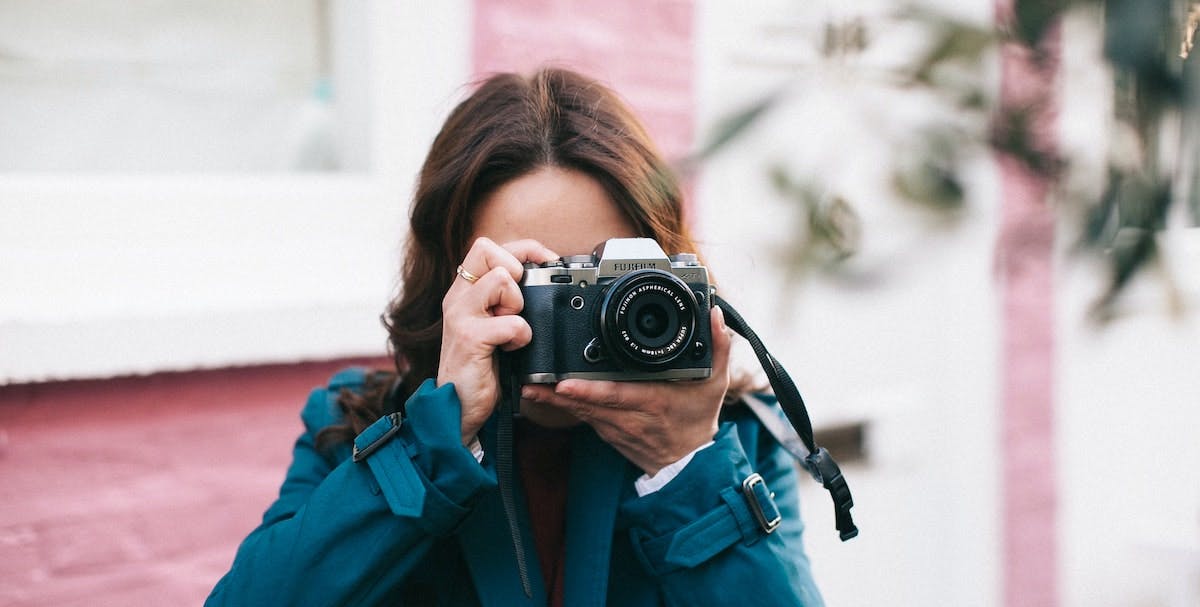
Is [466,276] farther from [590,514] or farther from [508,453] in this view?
[590,514]

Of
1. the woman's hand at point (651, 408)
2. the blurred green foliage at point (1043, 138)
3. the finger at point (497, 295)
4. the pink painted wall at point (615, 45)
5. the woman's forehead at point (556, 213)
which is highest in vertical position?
the pink painted wall at point (615, 45)

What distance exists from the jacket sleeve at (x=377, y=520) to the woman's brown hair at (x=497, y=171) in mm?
182

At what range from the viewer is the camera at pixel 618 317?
45.1 inches

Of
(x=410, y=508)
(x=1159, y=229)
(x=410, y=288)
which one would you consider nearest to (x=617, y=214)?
(x=410, y=288)

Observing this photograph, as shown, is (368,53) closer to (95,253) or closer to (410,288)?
(95,253)

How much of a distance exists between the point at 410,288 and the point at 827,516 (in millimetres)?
1724

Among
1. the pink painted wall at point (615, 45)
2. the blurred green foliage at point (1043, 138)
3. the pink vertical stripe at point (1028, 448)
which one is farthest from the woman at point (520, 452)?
the pink vertical stripe at point (1028, 448)

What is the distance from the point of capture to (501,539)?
1.21 m

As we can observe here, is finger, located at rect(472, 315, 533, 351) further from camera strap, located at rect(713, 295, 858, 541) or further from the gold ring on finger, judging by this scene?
camera strap, located at rect(713, 295, 858, 541)

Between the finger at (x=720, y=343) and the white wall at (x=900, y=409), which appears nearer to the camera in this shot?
the finger at (x=720, y=343)

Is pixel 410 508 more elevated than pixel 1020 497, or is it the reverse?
pixel 410 508

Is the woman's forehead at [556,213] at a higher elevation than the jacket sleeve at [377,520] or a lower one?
higher

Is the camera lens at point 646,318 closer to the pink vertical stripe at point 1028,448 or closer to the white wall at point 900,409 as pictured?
the white wall at point 900,409

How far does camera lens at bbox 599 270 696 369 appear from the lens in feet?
3.74
